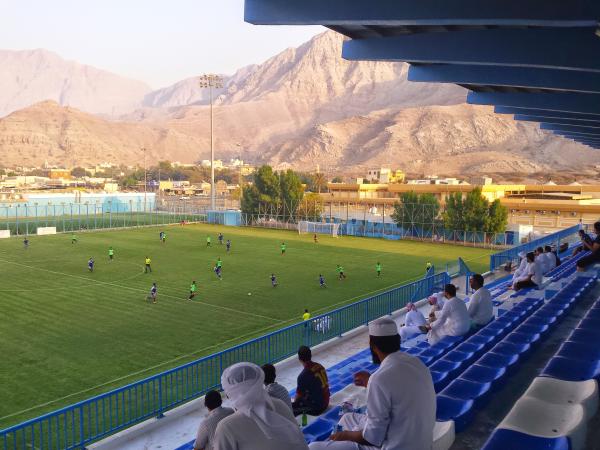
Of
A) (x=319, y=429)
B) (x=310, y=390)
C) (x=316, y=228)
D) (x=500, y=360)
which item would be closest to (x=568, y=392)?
(x=500, y=360)

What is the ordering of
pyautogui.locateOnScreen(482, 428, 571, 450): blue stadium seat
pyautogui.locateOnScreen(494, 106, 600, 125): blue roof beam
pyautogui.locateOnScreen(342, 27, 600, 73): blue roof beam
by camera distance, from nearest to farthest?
pyautogui.locateOnScreen(482, 428, 571, 450): blue stadium seat, pyautogui.locateOnScreen(342, 27, 600, 73): blue roof beam, pyautogui.locateOnScreen(494, 106, 600, 125): blue roof beam

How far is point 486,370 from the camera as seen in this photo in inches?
247

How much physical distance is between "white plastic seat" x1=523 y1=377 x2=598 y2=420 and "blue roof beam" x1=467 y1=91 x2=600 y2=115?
9.54 meters

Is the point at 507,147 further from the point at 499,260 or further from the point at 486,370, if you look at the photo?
the point at 486,370

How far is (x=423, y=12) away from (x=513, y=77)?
4714mm

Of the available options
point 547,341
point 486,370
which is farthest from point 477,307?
point 486,370

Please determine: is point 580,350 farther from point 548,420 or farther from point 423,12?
point 423,12

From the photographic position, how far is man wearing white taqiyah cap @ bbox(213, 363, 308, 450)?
3234mm

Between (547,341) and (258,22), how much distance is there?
249 inches

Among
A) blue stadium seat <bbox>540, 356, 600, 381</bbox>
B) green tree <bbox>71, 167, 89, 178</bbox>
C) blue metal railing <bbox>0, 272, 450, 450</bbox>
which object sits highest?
green tree <bbox>71, 167, 89, 178</bbox>

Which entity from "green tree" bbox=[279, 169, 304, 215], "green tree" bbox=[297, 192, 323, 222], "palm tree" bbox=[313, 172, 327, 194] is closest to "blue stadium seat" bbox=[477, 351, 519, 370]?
"green tree" bbox=[297, 192, 323, 222]

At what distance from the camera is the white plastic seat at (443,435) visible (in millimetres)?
4426

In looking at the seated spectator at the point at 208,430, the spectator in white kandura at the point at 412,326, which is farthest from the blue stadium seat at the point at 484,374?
the spectator in white kandura at the point at 412,326

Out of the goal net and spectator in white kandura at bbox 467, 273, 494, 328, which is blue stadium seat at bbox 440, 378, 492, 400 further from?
the goal net
